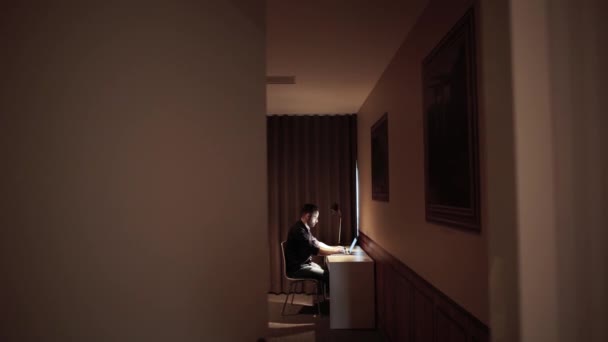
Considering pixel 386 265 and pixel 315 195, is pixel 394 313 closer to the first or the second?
pixel 386 265

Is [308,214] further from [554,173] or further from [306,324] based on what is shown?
[554,173]

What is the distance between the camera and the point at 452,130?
81.8 inches

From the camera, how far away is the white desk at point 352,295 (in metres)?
4.46

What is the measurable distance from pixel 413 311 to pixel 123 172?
2.52 metres

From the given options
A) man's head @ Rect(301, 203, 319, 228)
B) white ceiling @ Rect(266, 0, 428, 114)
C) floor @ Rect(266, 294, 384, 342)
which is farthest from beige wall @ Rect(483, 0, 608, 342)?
man's head @ Rect(301, 203, 319, 228)

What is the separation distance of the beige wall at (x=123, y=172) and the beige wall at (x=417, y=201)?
104cm

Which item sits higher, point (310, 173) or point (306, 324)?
point (310, 173)

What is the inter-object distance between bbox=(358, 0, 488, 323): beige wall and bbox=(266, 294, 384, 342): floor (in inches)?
38.5

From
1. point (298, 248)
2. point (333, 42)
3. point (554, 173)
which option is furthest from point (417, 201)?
point (298, 248)

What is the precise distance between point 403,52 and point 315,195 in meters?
3.27

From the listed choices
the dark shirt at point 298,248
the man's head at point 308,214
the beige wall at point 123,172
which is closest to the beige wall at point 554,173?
the beige wall at point 123,172

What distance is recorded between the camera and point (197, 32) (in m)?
1.28

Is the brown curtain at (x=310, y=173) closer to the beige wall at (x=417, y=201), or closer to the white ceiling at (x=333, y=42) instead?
the white ceiling at (x=333, y=42)

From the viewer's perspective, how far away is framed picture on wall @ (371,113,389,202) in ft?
13.0
